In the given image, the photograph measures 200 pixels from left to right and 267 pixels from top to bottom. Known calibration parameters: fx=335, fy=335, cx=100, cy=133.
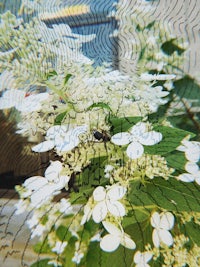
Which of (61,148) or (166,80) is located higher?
(166,80)

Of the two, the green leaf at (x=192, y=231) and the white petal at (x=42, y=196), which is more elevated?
the white petal at (x=42, y=196)

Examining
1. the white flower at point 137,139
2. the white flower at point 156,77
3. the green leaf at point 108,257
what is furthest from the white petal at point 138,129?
the green leaf at point 108,257

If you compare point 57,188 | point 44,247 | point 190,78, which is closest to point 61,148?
point 57,188

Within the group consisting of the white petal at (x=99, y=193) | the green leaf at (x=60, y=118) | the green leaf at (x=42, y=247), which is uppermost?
the green leaf at (x=60, y=118)

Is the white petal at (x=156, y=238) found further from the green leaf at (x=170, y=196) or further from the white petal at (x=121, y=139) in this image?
the white petal at (x=121, y=139)

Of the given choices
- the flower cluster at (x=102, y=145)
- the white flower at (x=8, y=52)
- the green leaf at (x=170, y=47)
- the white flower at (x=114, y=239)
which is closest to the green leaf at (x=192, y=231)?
the flower cluster at (x=102, y=145)

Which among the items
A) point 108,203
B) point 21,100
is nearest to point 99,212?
point 108,203

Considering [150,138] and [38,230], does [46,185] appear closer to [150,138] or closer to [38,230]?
[38,230]

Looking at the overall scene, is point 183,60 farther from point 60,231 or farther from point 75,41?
point 60,231
